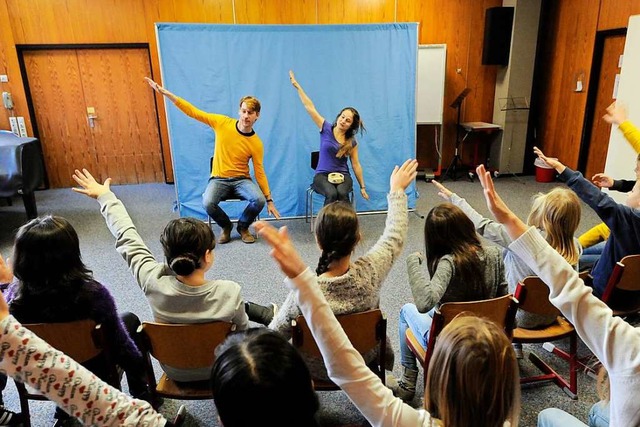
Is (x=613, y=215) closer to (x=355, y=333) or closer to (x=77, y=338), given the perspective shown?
(x=355, y=333)

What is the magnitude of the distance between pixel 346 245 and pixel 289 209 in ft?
10.7

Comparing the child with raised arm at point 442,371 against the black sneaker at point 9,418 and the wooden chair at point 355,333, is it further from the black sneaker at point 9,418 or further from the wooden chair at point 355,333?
the black sneaker at point 9,418

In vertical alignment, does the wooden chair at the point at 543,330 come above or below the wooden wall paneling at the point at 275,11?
below

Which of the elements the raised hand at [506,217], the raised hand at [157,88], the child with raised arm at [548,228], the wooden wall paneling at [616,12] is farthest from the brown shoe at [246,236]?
the wooden wall paneling at [616,12]

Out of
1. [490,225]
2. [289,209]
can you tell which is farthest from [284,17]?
[490,225]

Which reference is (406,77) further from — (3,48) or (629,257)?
(3,48)

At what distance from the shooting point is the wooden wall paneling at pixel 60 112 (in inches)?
228

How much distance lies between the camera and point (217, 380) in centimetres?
78

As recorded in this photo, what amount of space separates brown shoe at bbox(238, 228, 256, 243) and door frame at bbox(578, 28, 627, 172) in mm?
4483

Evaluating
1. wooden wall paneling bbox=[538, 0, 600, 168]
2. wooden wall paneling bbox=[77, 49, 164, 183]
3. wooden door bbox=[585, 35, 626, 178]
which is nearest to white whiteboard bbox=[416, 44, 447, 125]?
wooden wall paneling bbox=[538, 0, 600, 168]

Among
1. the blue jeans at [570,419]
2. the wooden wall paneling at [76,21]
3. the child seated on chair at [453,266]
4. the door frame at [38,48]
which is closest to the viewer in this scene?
the blue jeans at [570,419]

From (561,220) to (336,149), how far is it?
8.33ft

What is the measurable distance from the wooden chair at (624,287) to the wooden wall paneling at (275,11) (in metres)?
5.21

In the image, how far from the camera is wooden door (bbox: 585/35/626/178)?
5262 mm
